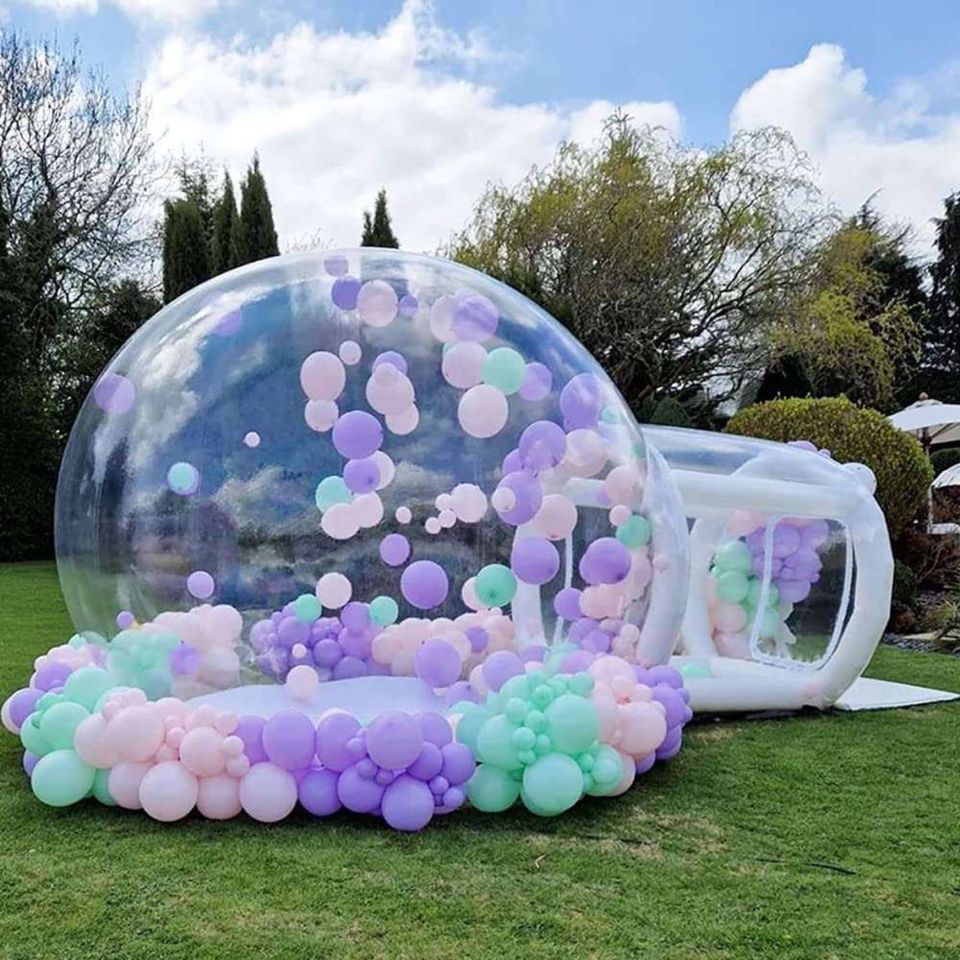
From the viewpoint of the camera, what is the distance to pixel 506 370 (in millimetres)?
4113

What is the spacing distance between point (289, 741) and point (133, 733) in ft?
1.78

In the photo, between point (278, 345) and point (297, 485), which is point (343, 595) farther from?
point (278, 345)

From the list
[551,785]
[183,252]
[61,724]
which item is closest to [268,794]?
[61,724]

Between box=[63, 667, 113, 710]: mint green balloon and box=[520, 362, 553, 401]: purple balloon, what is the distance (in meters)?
2.04

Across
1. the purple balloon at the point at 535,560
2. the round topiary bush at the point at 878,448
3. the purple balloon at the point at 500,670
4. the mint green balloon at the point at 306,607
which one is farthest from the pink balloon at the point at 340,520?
the round topiary bush at the point at 878,448

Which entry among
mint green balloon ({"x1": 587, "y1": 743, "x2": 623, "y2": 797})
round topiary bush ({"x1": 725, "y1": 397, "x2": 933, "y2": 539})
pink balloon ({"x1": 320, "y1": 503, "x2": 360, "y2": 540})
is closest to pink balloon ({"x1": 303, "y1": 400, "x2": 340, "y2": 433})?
pink balloon ({"x1": 320, "y1": 503, "x2": 360, "y2": 540})

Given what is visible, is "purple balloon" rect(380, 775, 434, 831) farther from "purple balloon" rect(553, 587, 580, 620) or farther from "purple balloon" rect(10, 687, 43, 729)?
"purple balloon" rect(10, 687, 43, 729)

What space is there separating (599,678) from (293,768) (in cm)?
122

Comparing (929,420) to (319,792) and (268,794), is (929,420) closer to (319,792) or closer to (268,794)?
(319,792)

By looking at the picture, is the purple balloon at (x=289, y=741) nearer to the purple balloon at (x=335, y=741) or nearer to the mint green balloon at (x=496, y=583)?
the purple balloon at (x=335, y=741)

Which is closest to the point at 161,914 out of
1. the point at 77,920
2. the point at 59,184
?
the point at 77,920

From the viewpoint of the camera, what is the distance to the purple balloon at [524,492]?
4.10m

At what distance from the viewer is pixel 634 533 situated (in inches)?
167

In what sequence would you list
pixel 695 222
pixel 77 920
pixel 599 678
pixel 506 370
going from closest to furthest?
pixel 77 920, pixel 599 678, pixel 506 370, pixel 695 222
